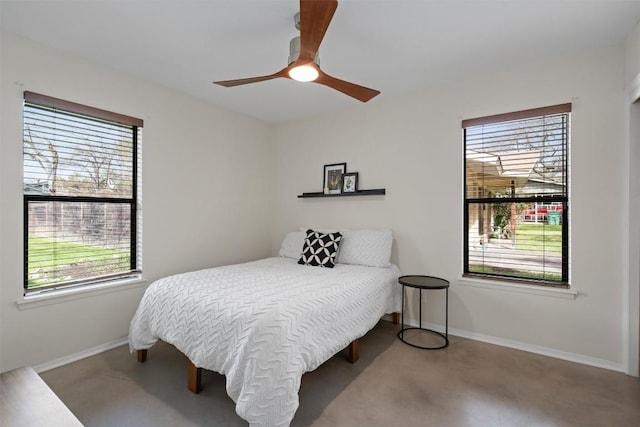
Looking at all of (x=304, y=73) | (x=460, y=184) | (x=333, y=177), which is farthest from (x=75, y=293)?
(x=460, y=184)

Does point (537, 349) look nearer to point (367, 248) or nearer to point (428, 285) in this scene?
point (428, 285)

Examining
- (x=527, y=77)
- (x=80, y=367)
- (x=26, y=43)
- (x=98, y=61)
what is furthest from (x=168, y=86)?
(x=527, y=77)

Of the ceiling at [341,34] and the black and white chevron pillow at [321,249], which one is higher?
the ceiling at [341,34]

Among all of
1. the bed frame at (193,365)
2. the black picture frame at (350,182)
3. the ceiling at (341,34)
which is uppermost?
the ceiling at (341,34)

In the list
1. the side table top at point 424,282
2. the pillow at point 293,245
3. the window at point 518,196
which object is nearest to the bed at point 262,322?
the side table top at point 424,282

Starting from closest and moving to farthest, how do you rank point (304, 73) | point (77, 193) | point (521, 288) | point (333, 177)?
point (304, 73) < point (77, 193) < point (521, 288) < point (333, 177)

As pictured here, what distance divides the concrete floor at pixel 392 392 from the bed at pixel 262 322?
0.20 meters

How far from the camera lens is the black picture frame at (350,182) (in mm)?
3748

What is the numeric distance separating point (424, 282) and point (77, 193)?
315cm

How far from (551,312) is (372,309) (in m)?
1.51

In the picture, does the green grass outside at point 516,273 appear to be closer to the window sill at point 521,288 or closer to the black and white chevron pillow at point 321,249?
the window sill at point 521,288

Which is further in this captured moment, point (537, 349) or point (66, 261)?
point (537, 349)

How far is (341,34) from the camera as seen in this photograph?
225cm

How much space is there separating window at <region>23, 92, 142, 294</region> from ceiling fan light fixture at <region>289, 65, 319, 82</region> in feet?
5.86
